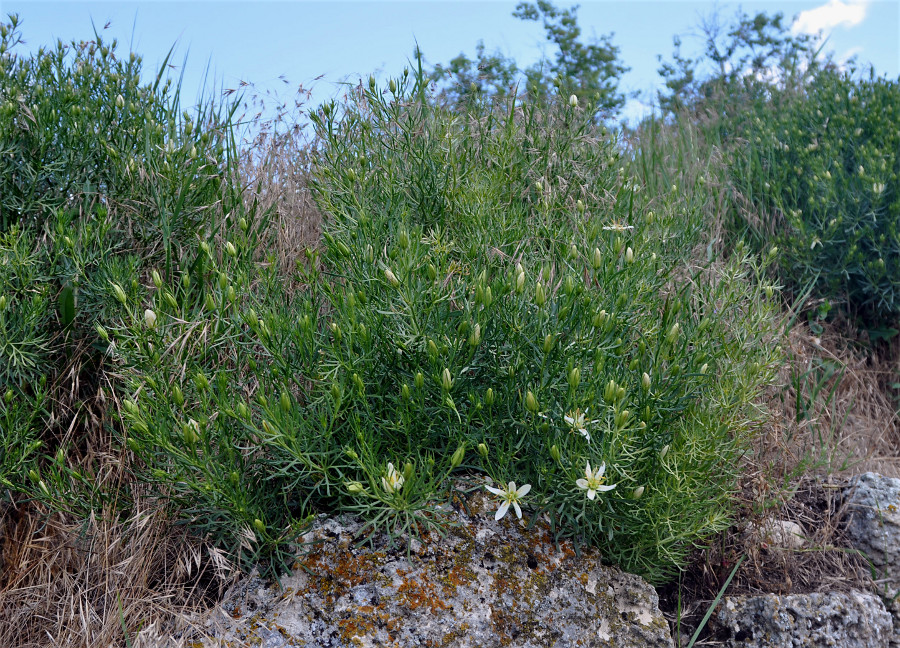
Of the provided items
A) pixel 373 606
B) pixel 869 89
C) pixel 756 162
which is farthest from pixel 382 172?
pixel 869 89

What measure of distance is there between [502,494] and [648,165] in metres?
3.55

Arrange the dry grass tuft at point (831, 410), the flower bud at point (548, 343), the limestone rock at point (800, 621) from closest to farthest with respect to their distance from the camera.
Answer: the flower bud at point (548, 343) → the limestone rock at point (800, 621) → the dry grass tuft at point (831, 410)

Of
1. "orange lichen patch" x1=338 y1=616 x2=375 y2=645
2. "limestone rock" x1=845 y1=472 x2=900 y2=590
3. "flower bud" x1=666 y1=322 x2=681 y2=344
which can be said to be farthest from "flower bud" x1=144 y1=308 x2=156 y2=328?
"limestone rock" x1=845 y1=472 x2=900 y2=590

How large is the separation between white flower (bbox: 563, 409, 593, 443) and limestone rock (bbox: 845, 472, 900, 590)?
85.3 inches

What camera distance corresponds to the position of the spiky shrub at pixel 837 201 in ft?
15.3

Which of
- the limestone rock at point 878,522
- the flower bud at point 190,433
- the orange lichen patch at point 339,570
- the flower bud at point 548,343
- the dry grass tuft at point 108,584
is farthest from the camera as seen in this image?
the limestone rock at point 878,522

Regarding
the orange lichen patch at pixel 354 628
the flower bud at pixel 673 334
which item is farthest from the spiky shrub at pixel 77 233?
the flower bud at pixel 673 334

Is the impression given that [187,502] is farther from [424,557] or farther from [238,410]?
[424,557]

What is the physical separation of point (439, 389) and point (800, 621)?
1.88 metres

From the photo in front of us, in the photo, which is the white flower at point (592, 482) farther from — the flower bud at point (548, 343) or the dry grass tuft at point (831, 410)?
the dry grass tuft at point (831, 410)

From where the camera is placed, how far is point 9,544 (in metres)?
3.10

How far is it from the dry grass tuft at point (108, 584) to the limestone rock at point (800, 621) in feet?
6.95

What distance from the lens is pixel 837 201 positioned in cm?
480

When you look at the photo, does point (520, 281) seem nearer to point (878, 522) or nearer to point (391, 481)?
point (391, 481)
